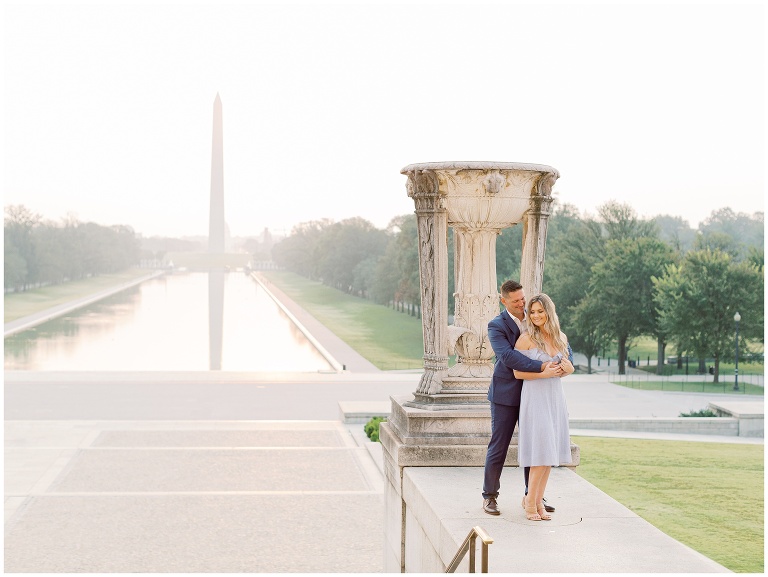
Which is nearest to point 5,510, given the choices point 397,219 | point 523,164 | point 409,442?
point 409,442

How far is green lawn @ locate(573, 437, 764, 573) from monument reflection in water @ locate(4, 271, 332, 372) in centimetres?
1929

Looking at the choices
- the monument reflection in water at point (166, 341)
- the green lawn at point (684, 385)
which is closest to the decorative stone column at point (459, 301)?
the green lawn at point (684, 385)

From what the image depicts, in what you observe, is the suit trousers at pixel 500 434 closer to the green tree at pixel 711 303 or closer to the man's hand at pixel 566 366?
the man's hand at pixel 566 366

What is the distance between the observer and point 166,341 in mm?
54219

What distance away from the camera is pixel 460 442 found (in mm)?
9109

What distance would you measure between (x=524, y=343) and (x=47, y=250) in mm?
111656

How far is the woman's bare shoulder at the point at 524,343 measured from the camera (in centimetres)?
758

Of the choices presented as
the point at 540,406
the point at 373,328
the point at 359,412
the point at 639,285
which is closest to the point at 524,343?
the point at 540,406

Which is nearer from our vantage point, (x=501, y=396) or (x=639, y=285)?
(x=501, y=396)

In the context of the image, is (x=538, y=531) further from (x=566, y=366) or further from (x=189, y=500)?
(x=189, y=500)

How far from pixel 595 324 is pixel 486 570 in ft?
125

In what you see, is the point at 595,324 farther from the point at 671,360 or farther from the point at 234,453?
the point at 234,453

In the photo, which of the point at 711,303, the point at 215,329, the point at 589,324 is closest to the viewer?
the point at 711,303

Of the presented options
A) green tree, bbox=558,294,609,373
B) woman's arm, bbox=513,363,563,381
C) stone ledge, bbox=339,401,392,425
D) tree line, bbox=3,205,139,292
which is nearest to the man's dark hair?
woman's arm, bbox=513,363,563,381
